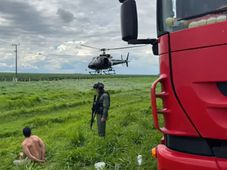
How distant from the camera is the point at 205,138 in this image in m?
3.25

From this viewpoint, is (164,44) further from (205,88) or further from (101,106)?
(101,106)

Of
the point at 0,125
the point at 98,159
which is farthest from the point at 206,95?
the point at 0,125

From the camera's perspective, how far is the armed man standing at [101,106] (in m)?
10.9

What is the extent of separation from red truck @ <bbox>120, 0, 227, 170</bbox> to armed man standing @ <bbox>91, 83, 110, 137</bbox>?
23.5 feet

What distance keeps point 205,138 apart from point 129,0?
4.55 ft

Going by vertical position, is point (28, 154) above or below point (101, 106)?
below

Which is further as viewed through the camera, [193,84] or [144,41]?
[144,41]

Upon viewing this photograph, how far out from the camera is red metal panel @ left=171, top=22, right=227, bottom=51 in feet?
10.2

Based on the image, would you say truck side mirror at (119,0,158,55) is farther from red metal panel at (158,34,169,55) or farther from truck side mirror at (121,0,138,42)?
red metal panel at (158,34,169,55)

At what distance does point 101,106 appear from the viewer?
11094 mm

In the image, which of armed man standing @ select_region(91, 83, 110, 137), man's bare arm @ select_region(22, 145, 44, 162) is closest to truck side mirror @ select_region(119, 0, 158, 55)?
man's bare arm @ select_region(22, 145, 44, 162)

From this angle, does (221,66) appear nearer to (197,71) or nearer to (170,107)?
(197,71)

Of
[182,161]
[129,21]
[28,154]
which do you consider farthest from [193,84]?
[28,154]

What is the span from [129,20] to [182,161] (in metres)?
1.29
